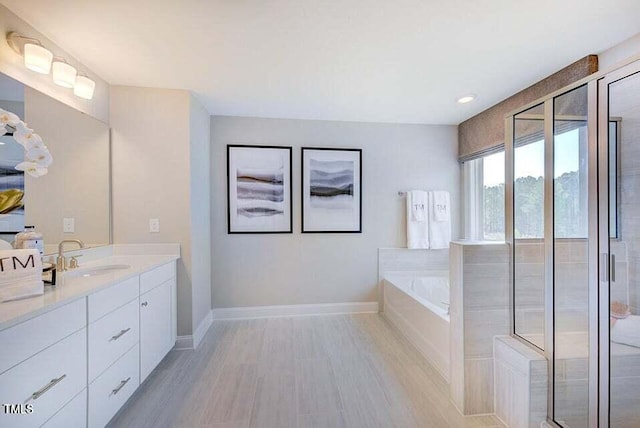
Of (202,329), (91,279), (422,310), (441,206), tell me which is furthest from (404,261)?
(91,279)

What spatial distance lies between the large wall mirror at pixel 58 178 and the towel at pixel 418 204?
3136 millimetres

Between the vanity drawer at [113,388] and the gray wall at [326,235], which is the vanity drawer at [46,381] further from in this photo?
the gray wall at [326,235]

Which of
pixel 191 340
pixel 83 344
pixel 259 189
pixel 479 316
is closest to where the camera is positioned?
pixel 83 344

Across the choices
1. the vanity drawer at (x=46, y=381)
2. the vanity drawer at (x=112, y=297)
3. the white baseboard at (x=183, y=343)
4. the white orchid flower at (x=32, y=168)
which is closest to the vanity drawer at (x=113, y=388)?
the vanity drawer at (x=46, y=381)

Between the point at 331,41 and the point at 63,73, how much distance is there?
180cm

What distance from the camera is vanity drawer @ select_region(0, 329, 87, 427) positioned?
97 cm

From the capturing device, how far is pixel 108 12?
4.74ft

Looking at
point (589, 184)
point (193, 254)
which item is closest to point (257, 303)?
point (193, 254)

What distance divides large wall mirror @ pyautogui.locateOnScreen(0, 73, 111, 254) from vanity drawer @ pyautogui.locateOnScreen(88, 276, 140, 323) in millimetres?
662

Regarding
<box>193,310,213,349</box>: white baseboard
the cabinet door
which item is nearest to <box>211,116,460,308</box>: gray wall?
<box>193,310,213,349</box>: white baseboard

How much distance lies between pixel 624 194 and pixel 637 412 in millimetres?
A: 1055

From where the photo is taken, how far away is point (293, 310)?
3.12 meters

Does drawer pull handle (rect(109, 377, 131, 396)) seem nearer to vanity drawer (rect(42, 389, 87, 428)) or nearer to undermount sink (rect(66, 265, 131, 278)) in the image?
vanity drawer (rect(42, 389, 87, 428))

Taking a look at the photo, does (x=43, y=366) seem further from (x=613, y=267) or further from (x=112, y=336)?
(x=613, y=267)
